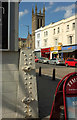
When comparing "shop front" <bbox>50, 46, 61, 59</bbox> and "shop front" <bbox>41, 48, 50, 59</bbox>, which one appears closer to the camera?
"shop front" <bbox>50, 46, 61, 59</bbox>

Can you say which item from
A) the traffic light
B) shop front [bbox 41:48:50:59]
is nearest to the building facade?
shop front [bbox 41:48:50:59]

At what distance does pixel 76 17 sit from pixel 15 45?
30.1m

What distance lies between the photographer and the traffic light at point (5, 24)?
3773mm

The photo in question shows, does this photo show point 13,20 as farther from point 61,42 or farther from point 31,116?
point 61,42

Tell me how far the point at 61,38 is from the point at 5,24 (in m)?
32.8

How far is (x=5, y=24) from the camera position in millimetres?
3789

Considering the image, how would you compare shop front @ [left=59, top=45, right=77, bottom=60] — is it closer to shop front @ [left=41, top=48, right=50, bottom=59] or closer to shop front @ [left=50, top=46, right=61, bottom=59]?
shop front @ [left=50, top=46, right=61, bottom=59]

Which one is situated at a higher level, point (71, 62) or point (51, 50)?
point (51, 50)

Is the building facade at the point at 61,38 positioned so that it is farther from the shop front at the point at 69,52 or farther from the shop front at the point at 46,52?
the shop front at the point at 46,52

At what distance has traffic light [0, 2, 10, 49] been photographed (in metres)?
3.77

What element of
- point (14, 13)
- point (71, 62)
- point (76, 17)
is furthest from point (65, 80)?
point (76, 17)

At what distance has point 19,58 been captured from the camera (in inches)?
151

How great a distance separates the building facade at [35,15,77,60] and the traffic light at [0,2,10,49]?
27916mm

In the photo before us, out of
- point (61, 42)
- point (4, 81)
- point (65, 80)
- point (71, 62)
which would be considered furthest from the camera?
point (61, 42)
